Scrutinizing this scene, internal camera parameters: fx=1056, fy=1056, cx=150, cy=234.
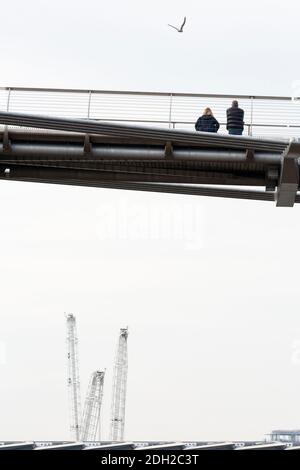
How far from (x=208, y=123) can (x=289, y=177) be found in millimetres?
3912

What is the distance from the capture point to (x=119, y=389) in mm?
150500

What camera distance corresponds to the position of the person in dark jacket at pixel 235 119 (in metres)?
36.7

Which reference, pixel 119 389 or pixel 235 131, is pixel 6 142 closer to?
pixel 235 131

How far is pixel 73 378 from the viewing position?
151750mm

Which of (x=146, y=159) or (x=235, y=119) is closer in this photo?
(x=235, y=119)

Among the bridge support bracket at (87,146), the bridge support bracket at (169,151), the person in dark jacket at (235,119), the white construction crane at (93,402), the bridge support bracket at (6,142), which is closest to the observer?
the person in dark jacket at (235,119)

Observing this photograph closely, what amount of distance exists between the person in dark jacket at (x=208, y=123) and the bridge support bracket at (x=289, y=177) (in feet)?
8.78

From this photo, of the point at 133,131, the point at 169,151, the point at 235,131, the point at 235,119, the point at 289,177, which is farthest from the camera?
the point at 169,151

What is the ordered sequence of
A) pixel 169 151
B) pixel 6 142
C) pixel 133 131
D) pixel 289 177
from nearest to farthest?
1. pixel 133 131
2. pixel 289 177
3. pixel 169 151
4. pixel 6 142

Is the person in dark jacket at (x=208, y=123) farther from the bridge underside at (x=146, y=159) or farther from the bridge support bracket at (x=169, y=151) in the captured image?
the bridge support bracket at (x=169, y=151)

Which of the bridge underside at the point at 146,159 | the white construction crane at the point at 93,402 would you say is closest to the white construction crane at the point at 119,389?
the white construction crane at the point at 93,402

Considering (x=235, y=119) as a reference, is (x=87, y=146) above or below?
below

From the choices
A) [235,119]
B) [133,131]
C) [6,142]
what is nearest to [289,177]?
[235,119]
